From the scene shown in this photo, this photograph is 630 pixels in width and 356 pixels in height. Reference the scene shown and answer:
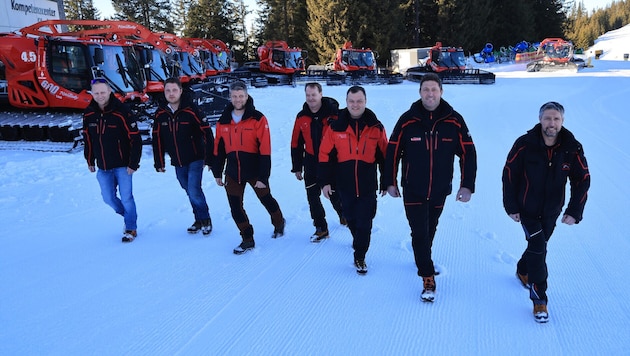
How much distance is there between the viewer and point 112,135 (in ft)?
15.7

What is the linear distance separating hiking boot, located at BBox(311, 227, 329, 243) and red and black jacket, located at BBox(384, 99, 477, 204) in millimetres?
1598

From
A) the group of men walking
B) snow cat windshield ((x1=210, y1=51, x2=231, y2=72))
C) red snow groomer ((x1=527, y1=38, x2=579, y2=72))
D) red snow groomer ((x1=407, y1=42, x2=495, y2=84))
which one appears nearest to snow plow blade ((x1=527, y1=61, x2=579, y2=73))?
red snow groomer ((x1=527, y1=38, x2=579, y2=72))

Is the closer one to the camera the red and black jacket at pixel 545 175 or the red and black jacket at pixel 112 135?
the red and black jacket at pixel 545 175

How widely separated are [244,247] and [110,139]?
1.85m

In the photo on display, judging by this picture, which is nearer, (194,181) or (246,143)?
(246,143)

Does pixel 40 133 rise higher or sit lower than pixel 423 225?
higher

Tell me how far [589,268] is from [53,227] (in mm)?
5966

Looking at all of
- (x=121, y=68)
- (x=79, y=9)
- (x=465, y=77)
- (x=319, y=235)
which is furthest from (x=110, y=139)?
(x=79, y=9)

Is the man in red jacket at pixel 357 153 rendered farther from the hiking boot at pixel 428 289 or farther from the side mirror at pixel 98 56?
the side mirror at pixel 98 56

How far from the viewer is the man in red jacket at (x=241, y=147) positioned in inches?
174

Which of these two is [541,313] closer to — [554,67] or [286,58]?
[286,58]

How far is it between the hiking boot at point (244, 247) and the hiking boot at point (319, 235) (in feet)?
2.26

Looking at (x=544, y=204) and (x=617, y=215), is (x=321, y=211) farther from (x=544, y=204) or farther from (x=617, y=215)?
(x=617, y=215)

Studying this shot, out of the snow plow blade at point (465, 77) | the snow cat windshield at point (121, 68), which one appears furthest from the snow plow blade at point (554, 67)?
the snow cat windshield at point (121, 68)
